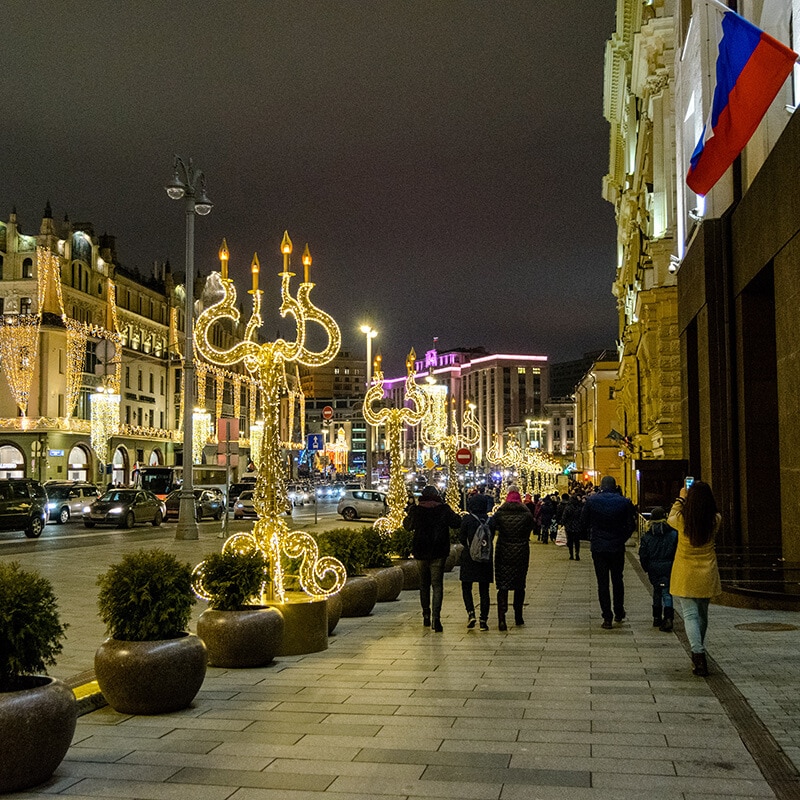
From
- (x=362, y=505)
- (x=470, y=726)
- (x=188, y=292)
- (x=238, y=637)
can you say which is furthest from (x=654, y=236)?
(x=470, y=726)

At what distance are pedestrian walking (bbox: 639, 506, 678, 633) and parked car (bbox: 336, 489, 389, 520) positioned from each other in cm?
3788

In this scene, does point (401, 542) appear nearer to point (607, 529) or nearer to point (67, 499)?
point (607, 529)

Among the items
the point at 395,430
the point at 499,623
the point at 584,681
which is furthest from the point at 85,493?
the point at 584,681

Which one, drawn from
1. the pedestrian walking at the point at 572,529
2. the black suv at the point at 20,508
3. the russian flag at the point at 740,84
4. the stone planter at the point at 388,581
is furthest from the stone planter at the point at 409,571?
the black suv at the point at 20,508

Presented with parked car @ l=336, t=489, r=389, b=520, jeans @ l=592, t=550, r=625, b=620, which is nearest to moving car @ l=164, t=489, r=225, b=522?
parked car @ l=336, t=489, r=389, b=520

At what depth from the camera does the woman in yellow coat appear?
906 centimetres

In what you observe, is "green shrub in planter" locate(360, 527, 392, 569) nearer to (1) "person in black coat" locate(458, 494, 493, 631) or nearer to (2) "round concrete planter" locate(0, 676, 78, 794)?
(1) "person in black coat" locate(458, 494, 493, 631)

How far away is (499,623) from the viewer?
41.7 ft

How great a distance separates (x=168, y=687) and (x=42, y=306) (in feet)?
195

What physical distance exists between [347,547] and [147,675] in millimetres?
5839

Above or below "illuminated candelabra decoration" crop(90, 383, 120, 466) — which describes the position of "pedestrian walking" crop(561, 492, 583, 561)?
below

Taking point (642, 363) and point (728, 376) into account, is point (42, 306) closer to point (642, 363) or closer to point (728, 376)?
point (642, 363)

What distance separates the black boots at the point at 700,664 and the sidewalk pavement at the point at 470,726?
154mm

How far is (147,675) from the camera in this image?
7461 millimetres
